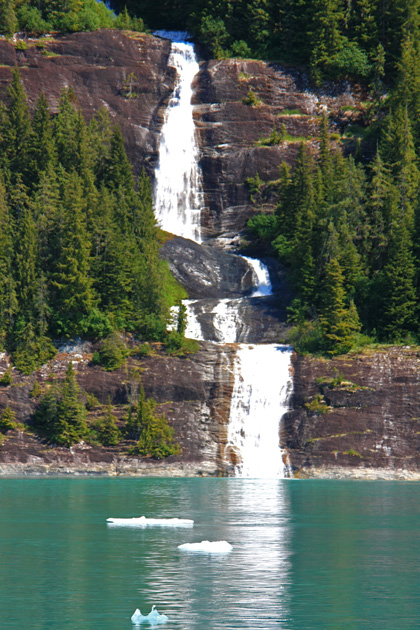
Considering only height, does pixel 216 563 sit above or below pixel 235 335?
below

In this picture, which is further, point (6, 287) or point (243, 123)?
point (243, 123)

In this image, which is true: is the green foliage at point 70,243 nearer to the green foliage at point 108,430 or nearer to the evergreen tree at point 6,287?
the evergreen tree at point 6,287

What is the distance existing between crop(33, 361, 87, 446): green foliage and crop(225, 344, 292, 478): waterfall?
12269 mm

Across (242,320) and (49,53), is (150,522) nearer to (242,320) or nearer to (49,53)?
(242,320)

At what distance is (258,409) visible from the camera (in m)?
79.7

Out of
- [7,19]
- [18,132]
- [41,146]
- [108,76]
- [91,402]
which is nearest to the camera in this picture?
[91,402]

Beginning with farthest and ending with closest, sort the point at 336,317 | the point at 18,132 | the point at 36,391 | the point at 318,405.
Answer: the point at 18,132
the point at 336,317
the point at 36,391
the point at 318,405

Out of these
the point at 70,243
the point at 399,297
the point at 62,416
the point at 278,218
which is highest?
the point at 278,218

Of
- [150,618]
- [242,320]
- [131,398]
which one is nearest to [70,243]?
[131,398]

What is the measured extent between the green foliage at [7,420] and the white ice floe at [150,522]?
Answer: 32.5 m

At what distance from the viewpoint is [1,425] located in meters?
78.1

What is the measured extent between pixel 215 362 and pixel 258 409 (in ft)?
17.8

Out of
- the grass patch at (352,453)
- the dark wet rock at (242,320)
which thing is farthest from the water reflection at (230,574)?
the dark wet rock at (242,320)

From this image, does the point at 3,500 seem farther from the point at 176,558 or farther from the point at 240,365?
the point at 240,365
